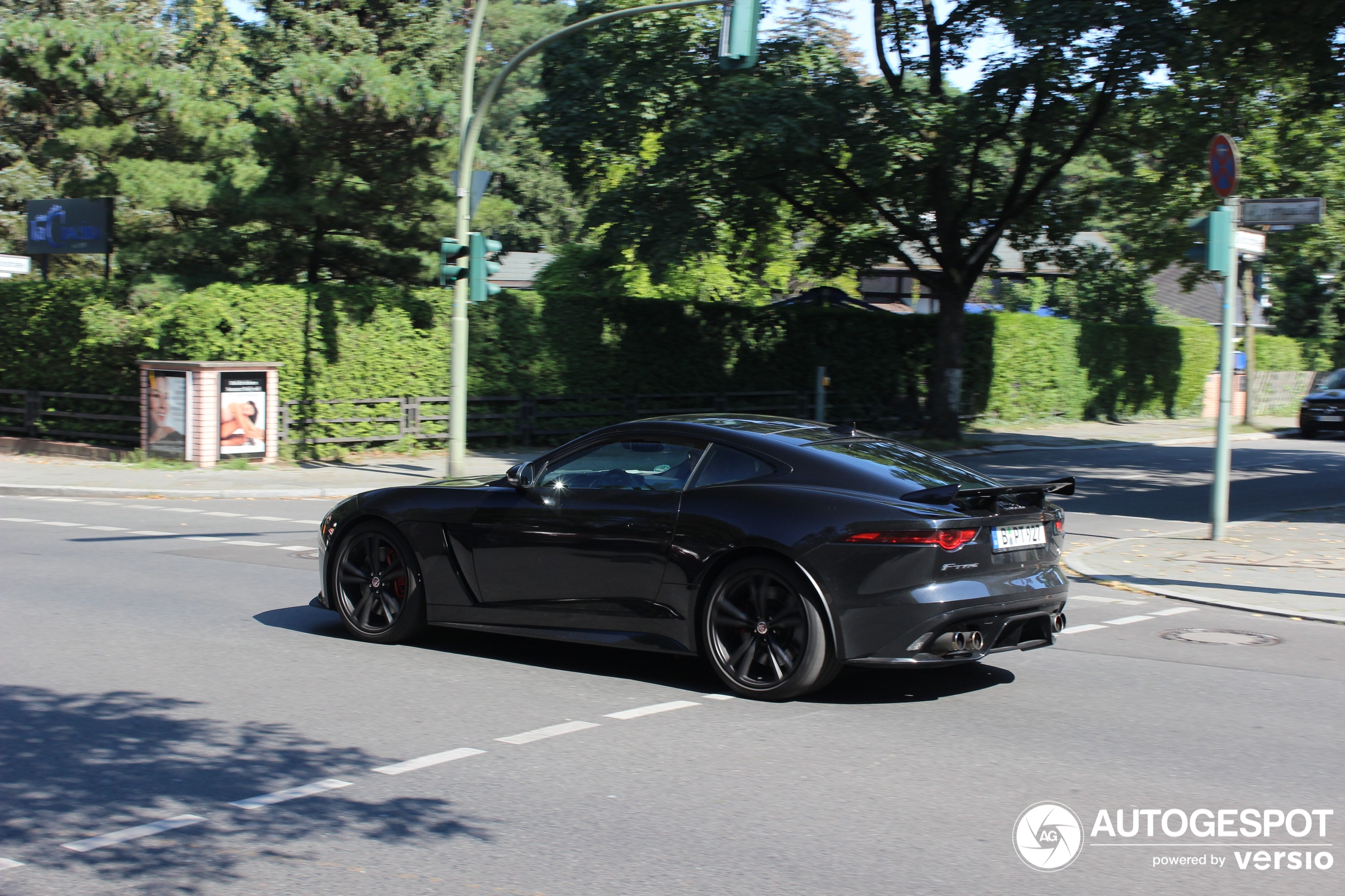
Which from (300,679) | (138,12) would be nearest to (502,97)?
(138,12)

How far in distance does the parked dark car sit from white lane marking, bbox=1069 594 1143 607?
28380mm

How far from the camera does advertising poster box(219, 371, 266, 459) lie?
67.5 ft

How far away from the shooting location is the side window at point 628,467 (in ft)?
22.8

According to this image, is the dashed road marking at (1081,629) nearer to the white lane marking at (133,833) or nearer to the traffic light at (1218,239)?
the traffic light at (1218,239)

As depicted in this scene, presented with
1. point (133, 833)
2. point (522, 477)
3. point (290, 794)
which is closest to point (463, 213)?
point (522, 477)

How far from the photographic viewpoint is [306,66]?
21.9m

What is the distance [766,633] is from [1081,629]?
3.37m

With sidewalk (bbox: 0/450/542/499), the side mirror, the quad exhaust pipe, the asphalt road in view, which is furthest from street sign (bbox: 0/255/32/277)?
the quad exhaust pipe

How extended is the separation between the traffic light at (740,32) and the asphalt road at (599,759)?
815 centimetres

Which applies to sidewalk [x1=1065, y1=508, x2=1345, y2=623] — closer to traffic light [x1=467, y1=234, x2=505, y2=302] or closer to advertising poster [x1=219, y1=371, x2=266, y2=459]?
traffic light [x1=467, y1=234, x2=505, y2=302]

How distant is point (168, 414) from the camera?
20.5 meters

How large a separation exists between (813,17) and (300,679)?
2516 cm

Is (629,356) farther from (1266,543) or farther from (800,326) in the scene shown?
(1266,543)

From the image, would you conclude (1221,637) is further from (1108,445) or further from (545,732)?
(1108,445)
